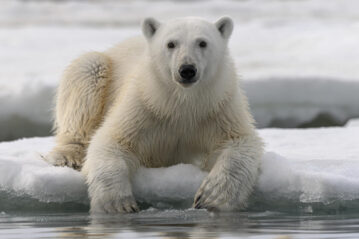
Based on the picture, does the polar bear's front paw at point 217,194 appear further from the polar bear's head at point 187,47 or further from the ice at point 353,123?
the ice at point 353,123

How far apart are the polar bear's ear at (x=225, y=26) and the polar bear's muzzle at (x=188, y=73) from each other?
600 millimetres

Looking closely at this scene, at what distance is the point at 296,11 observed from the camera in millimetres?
17922

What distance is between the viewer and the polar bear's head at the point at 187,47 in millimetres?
4449


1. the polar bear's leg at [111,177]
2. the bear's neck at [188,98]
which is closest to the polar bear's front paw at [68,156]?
the polar bear's leg at [111,177]

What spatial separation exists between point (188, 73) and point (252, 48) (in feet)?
25.1

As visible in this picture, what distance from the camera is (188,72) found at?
441cm

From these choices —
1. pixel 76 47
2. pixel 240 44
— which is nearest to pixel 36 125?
pixel 76 47

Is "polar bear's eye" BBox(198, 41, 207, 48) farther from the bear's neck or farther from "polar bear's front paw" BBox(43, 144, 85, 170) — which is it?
"polar bear's front paw" BBox(43, 144, 85, 170)

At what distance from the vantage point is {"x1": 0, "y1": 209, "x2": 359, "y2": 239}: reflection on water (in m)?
3.46

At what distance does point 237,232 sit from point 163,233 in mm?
303

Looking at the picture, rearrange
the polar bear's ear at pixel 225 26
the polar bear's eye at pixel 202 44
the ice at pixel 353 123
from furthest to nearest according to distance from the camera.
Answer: the ice at pixel 353 123, the polar bear's ear at pixel 225 26, the polar bear's eye at pixel 202 44

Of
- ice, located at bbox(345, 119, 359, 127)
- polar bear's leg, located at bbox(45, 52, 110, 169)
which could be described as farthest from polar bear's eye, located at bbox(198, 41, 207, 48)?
ice, located at bbox(345, 119, 359, 127)

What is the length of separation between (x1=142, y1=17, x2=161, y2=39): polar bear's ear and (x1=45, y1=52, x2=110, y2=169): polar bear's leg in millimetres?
795

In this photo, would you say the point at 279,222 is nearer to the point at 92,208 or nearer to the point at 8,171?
the point at 92,208
